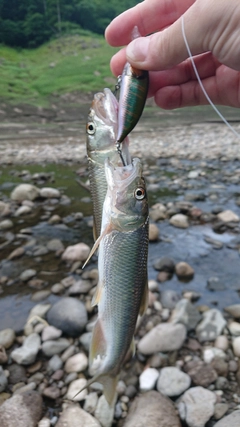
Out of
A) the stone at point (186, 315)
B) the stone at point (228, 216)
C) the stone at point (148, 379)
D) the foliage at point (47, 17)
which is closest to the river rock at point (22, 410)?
the stone at point (148, 379)

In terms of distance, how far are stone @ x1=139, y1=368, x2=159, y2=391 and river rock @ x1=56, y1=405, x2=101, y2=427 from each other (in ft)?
1.85

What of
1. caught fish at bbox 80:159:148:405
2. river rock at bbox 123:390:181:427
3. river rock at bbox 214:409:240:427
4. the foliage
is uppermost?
the foliage

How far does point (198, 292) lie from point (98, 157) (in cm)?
303

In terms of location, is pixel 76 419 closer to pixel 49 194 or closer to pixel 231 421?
pixel 231 421

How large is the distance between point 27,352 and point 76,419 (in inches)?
37.0

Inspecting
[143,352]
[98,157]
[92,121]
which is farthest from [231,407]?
[92,121]

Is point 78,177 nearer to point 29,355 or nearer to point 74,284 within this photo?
point 74,284

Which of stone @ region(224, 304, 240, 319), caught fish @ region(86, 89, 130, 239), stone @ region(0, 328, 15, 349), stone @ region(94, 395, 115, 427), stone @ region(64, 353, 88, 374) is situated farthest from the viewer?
stone @ region(224, 304, 240, 319)

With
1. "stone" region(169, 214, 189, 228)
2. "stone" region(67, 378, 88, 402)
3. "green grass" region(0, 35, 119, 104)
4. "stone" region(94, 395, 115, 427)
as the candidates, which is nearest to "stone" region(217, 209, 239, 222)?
"stone" region(169, 214, 189, 228)

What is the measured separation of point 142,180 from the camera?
2047mm

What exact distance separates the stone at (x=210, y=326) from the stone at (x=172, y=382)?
0.60 metres

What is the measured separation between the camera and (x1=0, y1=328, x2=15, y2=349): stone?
3660 mm

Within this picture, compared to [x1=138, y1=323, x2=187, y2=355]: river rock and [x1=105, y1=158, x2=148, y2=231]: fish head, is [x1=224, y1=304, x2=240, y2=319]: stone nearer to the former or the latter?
[x1=138, y1=323, x2=187, y2=355]: river rock

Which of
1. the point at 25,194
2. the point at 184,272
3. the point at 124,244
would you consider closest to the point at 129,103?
the point at 124,244
